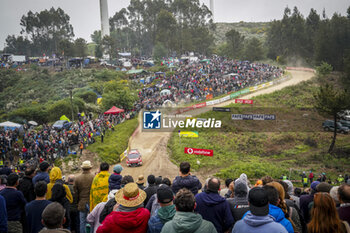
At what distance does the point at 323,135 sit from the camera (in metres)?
32.6

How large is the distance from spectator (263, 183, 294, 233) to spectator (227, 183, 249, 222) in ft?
2.47

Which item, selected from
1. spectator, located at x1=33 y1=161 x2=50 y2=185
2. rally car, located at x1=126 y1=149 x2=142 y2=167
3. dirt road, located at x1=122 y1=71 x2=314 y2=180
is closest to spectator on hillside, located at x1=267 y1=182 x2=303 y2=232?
spectator, located at x1=33 y1=161 x2=50 y2=185

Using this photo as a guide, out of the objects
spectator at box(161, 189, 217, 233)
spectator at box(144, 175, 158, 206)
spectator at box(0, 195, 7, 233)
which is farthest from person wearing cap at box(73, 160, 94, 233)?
spectator at box(161, 189, 217, 233)

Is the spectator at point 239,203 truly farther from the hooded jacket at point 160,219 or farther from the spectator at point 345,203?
the spectator at point 345,203

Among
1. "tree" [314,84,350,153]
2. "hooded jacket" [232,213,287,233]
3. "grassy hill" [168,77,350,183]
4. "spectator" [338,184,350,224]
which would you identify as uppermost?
"hooded jacket" [232,213,287,233]

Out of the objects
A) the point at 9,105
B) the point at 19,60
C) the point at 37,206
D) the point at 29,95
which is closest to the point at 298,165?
the point at 37,206

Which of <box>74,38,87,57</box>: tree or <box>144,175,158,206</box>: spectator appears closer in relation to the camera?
<box>144,175,158,206</box>: spectator

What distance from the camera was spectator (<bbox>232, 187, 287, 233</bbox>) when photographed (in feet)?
11.3

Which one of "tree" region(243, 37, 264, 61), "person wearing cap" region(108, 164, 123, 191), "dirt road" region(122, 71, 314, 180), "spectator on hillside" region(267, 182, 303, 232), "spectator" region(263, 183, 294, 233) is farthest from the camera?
"tree" region(243, 37, 264, 61)

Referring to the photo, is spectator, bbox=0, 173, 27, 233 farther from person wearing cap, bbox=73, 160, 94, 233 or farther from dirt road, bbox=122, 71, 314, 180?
dirt road, bbox=122, 71, 314, 180

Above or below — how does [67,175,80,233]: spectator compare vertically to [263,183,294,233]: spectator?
below

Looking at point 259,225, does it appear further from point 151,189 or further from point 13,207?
point 13,207
